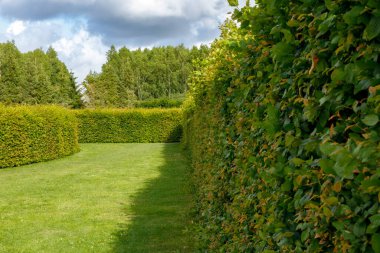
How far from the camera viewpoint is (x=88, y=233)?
29.0 feet

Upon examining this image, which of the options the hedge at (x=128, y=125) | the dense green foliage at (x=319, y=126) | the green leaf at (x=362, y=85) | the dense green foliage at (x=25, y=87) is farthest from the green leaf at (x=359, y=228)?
the dense green foliage at (x=25, y=87)

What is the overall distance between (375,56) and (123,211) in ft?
32.7

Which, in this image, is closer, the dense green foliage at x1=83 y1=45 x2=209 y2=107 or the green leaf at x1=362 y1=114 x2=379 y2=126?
the green leaf at x1=362 y1=114 x2=379 y2=126

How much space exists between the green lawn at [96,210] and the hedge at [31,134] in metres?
2.28

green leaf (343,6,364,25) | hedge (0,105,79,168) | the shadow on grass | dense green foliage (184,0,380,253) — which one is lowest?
the shadow on grass

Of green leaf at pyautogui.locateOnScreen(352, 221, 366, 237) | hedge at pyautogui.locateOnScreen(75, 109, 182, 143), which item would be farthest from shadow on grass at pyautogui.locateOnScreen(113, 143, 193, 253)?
hedge at pyautogui.locateOnScreen(75, 109, 182, 143)

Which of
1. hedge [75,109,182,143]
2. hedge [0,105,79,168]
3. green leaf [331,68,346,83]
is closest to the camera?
green leaf [331,68,346,83]

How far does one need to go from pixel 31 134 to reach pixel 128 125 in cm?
1608

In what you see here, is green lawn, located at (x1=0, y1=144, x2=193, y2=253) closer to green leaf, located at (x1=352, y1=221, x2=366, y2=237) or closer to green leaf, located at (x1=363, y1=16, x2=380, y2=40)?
green leaf, located at (x1=352, y1=221, x2=366, y2=237)

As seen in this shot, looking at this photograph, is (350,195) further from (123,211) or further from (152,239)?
(123,211)

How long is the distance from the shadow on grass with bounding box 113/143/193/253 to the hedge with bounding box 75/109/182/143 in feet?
76.8

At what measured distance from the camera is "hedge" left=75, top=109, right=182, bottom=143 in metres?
37.5

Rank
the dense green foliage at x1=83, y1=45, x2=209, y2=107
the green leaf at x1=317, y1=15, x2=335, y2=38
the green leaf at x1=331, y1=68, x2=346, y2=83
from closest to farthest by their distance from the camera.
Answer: the green leaf at x1=331, y1=68, x2=346, y2=83, the green leaf at x1=317, y1=15, x2=335, y2=38, the dense green foliage at x1=83, y1=45, x2=209, y2=107

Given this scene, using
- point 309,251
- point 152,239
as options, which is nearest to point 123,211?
point 152,239
